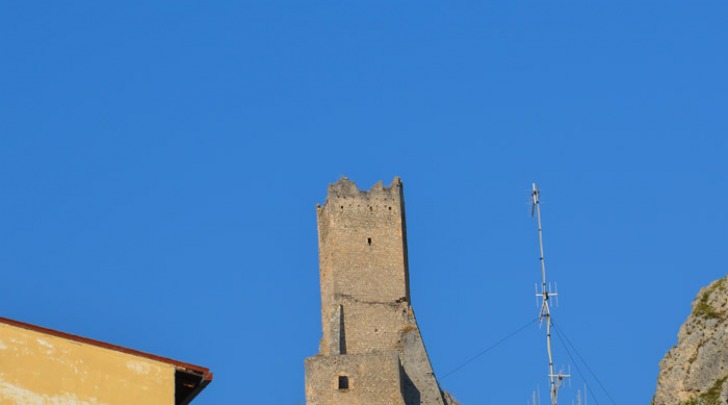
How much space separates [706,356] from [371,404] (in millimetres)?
16011

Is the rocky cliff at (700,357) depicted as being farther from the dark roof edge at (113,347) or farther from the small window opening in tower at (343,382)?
the dark roof edge at (113,347)

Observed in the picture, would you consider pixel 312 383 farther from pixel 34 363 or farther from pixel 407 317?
pixel 34 363

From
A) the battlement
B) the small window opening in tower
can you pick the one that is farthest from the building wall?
the battlement

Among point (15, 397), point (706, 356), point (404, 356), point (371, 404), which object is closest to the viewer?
point (15, 397)

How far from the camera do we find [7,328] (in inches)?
1336

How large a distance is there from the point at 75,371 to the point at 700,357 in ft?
96.1

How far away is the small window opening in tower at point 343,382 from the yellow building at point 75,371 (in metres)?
34.3

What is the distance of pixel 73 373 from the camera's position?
112 feet

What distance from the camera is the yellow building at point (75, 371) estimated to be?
33688mm

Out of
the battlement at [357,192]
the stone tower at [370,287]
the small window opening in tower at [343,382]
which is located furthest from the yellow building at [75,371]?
the battlement at [357,192]

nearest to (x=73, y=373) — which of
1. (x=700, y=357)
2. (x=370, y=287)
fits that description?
(x=700, y=357)

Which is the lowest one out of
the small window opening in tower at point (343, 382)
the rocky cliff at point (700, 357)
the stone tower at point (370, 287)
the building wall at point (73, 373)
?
the building wall at point (73, 373)

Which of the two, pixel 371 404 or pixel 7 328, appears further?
pixel 371 404

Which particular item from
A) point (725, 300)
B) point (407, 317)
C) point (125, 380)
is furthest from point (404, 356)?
point (125, 380)
